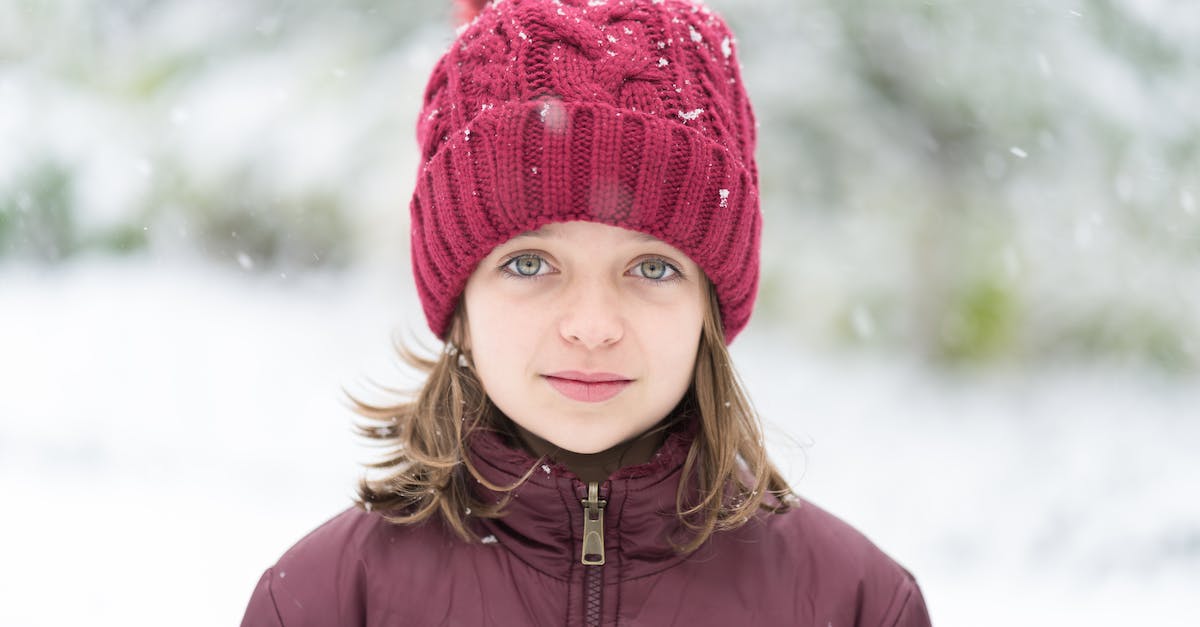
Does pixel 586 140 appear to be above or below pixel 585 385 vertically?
above

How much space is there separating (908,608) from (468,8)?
1.25 metres

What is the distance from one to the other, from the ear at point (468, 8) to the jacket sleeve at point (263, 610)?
990mm

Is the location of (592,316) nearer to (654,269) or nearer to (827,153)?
(654,269)

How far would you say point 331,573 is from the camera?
1.60m

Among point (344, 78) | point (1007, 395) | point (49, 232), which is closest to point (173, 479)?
point (49, 232)

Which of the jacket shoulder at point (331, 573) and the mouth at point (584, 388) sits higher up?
the mouth at point (584, 388)

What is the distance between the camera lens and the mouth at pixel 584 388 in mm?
1506

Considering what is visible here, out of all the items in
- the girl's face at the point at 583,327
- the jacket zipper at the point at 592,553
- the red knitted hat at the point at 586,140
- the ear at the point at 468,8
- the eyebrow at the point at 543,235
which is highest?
the ear at the point at 468,8

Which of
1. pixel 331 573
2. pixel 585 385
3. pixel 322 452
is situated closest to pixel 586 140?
pixel 585 385

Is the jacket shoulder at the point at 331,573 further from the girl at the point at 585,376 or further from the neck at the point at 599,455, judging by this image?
the neck at the point at 599,455

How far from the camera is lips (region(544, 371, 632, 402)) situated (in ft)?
4.92

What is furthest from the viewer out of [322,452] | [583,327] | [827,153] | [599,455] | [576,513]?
[827,153]

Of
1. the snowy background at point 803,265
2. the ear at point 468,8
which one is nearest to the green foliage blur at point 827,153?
the snowy background at point 803,265

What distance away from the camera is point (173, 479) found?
2879mm
